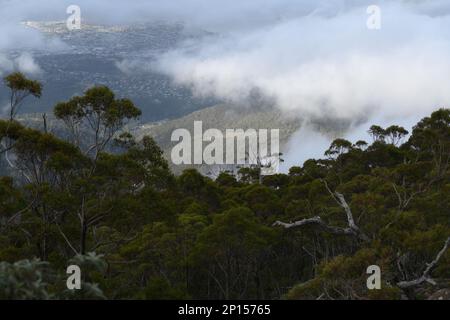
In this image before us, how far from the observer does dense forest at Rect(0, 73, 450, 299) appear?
15.3 meters

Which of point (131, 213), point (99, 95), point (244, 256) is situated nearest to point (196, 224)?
point (244, 256)

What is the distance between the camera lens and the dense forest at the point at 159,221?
50.1ft

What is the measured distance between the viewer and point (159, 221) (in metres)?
24.1

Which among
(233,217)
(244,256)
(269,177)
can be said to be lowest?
(244,256)

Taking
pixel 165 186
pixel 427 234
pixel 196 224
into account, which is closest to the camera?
pixel 427 234

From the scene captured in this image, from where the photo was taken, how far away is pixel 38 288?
906cm

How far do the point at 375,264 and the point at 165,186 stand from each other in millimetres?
12119

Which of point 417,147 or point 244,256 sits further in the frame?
point 417,147
